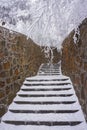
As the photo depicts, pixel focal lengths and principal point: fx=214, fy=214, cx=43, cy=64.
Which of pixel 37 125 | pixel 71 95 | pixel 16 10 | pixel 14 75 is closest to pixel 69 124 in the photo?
pixel 37 125

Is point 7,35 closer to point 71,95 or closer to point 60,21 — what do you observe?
point 60,21

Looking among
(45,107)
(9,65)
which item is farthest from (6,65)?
(45,107)

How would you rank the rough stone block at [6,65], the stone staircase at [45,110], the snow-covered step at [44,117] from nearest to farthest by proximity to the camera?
the stone staircase at [45,110] → the snow-covered step at [44,117] → the rough stone block at [6,65]

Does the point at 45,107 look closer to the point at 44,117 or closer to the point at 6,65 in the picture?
the point at 44,117

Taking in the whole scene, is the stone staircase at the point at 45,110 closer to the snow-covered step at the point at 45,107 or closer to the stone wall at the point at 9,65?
the snow-covered step at the point at 45,107

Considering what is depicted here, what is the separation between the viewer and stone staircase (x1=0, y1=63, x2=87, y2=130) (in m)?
3.61

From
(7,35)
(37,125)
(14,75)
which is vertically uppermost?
(7,35)

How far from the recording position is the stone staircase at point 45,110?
3613 millimetres

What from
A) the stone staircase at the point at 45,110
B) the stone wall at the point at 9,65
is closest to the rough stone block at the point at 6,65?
the stone wall at the point at 9,65

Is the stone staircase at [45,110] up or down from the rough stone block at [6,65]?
down

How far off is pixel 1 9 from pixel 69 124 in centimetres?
706

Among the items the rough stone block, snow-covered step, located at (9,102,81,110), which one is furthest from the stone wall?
snow-covered step, located at (9,102,81,110)

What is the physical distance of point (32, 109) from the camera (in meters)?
4.20

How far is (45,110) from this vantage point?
4.14 m
